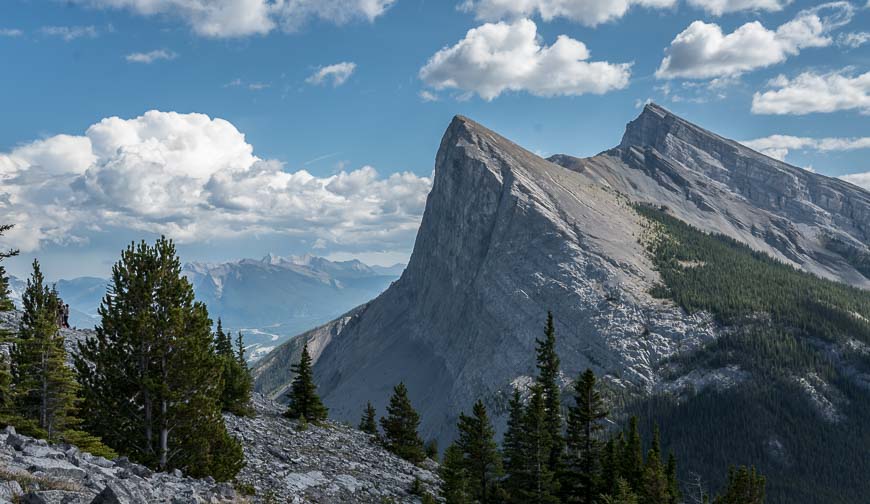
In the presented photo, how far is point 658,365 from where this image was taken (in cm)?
19838

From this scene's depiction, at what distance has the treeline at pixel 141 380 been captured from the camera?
24.2m

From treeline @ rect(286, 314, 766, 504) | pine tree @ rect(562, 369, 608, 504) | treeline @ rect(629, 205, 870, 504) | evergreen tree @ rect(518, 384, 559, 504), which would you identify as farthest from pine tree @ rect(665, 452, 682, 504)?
treeline @ rect(629, 205, 870, 504)

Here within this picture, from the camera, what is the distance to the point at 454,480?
3900 centimetres

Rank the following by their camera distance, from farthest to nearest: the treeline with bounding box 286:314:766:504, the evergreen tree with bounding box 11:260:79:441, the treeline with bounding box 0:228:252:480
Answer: the treeline with bounding box 286:314:766:504 → the evergreen tree with bounding box 11:260:79:441 → the treeline with bounding box 0:228:252:480

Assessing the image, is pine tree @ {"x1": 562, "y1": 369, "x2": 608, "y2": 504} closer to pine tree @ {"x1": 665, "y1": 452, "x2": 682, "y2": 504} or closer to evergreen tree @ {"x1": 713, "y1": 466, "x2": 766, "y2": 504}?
pine tree @ {"x1": 665, "y1": 452, "x2": 682, "y2": 504}

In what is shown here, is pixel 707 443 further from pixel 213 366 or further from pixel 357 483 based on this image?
pixel 213 366

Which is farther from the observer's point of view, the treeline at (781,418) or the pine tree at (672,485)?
the treeline at (781,418)

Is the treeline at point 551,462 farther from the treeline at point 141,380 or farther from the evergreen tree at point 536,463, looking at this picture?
the treeline at point 141,380

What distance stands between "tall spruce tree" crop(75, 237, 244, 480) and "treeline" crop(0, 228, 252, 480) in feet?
0.14

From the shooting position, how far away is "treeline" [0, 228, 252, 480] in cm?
2417

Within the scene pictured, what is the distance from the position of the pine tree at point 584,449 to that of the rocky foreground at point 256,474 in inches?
457

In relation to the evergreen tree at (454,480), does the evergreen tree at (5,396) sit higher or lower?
higher

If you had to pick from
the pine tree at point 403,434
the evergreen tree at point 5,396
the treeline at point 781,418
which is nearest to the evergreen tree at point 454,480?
the pine tree at point 403,434

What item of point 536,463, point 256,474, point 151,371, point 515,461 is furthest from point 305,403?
point 151,371
